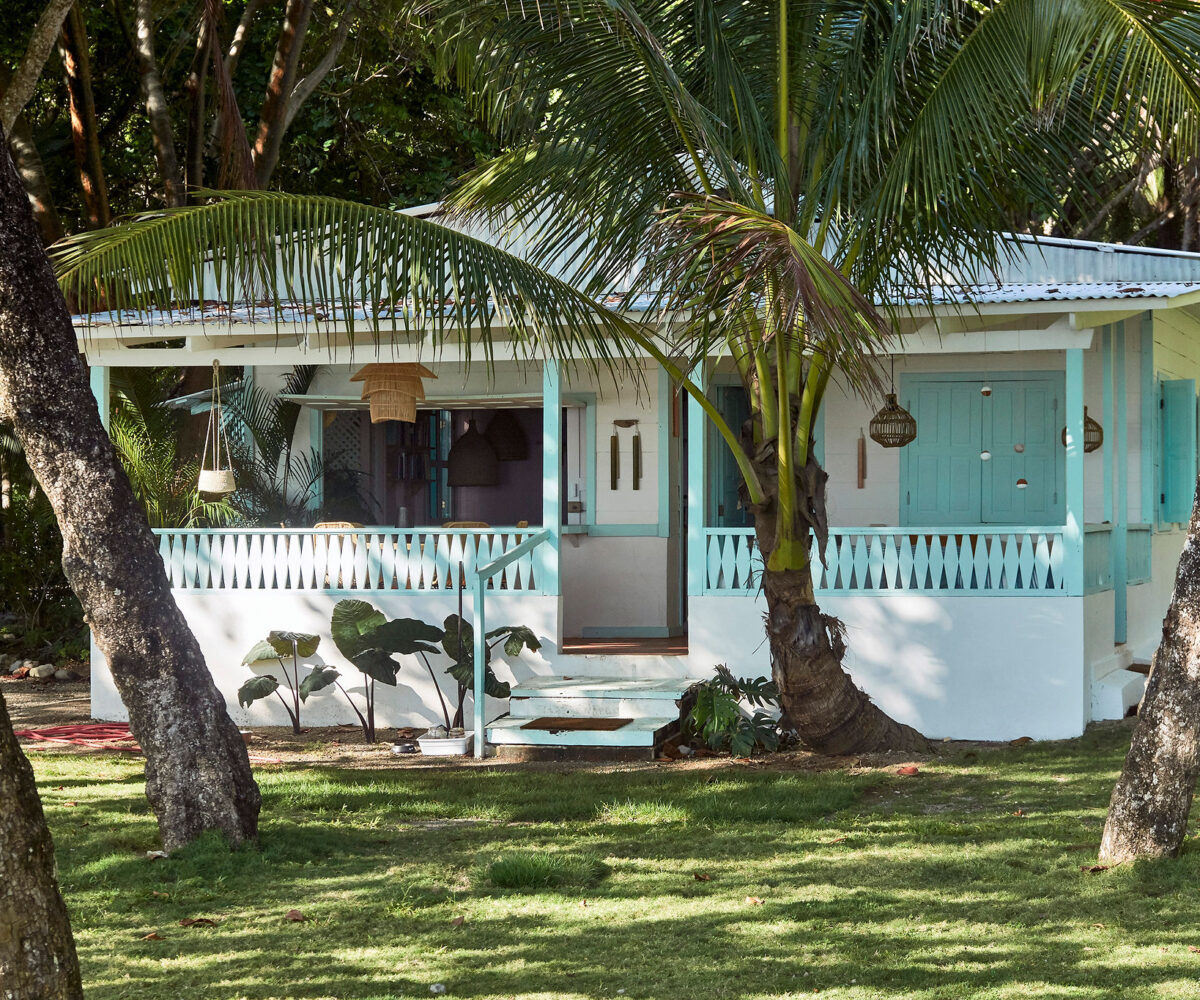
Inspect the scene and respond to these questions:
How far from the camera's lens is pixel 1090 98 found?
26.5 ft

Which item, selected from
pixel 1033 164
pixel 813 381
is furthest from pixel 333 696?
pixel 1033 164

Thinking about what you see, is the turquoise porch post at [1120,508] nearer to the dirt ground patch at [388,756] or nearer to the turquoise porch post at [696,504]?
the dirt ground patch at [388,756]

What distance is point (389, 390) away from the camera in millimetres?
11266

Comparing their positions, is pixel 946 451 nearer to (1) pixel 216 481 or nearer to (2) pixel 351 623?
(2) pixel 351 623

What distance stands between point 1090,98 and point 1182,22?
5.06 feet

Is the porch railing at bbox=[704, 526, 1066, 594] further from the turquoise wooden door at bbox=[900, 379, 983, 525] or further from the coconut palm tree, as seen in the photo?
the turquoise wooden door at bbox=[900, 379, 983, 525]

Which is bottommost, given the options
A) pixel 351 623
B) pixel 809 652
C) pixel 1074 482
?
pixel 809 652

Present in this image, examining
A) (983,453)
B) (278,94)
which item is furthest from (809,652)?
(278,94)

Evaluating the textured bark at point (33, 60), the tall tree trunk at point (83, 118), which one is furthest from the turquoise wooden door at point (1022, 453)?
the tall tree trunk at point (83, 118)

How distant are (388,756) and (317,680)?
0.80 metres

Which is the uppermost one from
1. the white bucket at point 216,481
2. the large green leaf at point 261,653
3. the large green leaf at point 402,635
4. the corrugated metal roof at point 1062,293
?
the corrugated metal roof at point 1062,293

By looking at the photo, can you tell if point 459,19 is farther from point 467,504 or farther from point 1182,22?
point 467,504

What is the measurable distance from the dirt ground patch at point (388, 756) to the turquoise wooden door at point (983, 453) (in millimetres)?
2917

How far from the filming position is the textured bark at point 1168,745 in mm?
5867
